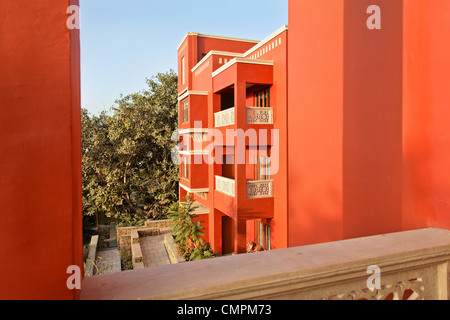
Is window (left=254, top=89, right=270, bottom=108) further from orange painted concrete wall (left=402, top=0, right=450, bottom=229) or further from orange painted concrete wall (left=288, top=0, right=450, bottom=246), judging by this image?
orange painted concrete wall (left=402, top=0, right=450, bottom=229)

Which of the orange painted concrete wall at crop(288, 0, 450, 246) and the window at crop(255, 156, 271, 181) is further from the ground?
the orange painted concrete wall at crop(288, 0, 450, 246)

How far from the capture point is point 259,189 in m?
9.91

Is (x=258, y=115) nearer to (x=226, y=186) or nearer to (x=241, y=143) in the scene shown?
(x=241, y=143)

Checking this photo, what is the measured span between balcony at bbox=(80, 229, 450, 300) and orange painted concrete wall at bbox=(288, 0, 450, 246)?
0.98m

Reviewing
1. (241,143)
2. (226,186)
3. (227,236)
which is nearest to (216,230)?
(227,236)

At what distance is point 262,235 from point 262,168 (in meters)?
2.46

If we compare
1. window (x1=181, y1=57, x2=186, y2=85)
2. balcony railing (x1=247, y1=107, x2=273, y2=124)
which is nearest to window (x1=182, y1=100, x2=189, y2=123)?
window (x1=181, y1=57, x2=186, y2=85)

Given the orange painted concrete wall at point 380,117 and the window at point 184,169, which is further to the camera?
the window at point 184,169

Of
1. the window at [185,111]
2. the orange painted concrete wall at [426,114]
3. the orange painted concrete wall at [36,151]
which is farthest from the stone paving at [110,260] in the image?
the orange painted concrete wall at [36,151]

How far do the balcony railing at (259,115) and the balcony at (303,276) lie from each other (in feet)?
26.0

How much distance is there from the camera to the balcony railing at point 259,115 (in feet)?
32.0

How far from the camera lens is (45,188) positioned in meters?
1.17

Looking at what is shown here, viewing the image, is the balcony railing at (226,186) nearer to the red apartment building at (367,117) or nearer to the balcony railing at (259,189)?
the balcony railing at (259,189)

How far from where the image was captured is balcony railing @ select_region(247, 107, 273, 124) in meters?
9.76
